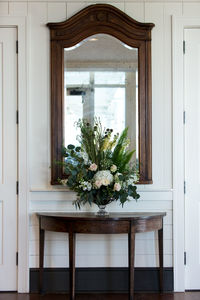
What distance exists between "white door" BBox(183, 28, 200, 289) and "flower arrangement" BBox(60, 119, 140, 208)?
Answer: 1.81ft

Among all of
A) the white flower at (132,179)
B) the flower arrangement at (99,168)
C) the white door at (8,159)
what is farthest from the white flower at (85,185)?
the white door at (8,159)

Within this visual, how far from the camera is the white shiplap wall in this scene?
142 inches

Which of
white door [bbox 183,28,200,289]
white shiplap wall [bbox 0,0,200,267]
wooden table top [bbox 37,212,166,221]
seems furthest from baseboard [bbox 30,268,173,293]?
wooden table top [bbox 37,212,166,221]

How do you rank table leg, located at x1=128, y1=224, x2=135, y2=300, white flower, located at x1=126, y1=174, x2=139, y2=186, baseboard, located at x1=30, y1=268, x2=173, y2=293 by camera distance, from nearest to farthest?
table leg, located at x1=128, y1=224, x2=135, y2=300 < white flower, located at x1=126, y1=174, x2=139, y2=186 < baseboard, located at x1=30, y1=268, x2=173, y2=293

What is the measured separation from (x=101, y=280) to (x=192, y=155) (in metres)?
1.43

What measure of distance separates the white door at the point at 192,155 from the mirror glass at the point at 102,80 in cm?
49

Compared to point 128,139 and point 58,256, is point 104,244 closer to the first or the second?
point 58,256

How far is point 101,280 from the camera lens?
3580 mm

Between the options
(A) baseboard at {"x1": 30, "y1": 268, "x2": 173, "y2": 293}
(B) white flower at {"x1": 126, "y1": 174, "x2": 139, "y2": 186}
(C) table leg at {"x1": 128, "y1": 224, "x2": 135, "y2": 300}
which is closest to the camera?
(C) table leg at {"x1": 128, "y1": 224, "x2": 135, "y2": 300}

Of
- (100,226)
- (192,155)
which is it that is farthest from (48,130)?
(192,155)

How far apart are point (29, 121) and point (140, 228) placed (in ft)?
4.60

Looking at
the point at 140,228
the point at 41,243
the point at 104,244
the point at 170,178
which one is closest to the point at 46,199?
the point at 41,243

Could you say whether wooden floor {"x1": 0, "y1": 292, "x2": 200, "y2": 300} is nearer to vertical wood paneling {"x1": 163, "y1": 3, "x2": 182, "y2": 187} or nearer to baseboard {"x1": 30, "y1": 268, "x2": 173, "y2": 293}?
baseboard {"x1": 30, "y1": 268, "x2": 173, "y2": 293}

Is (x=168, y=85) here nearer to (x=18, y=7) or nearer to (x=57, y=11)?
(x=57, y=11)
